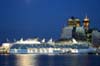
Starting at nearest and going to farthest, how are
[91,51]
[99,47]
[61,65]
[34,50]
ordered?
[61,65], [34,50], [91,51], [99,47]

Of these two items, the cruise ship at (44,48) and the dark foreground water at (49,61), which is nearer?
the dark foreground water at (49,61)

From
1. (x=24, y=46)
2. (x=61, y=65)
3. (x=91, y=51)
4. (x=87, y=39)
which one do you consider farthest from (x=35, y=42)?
(x=61, y=65)

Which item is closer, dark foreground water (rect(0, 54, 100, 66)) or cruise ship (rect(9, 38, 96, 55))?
dark foreground water (rect(0, 54, 100, 66))

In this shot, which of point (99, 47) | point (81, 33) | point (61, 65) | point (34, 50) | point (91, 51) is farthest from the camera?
point (81, 33)

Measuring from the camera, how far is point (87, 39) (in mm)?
180250

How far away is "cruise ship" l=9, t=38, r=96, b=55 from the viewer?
149750 millimetres

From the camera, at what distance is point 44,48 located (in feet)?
493

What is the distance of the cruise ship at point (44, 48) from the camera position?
491 ft

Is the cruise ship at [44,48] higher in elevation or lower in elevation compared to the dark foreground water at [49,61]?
higher

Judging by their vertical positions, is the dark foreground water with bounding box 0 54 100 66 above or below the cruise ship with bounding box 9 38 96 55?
below

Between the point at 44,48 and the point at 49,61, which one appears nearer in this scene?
the point at 49,61

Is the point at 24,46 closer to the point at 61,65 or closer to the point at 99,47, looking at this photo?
the point at 99,47

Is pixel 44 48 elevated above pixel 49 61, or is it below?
above

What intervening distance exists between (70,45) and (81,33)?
32407 mm
